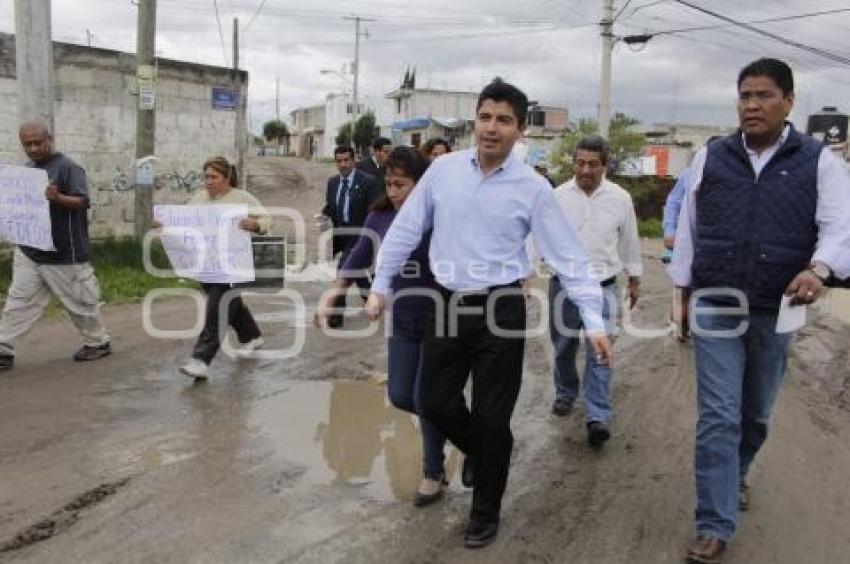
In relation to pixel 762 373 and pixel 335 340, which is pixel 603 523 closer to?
pixel 762 373

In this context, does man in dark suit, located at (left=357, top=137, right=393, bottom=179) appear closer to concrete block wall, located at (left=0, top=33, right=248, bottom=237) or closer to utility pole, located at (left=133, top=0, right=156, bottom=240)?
utility pole, located at (left=133, top=0, right=156, bottom=240)

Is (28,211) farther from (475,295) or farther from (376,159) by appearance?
(475,295)

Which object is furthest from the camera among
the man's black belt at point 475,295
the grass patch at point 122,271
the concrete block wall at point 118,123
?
the concrete block wall at point 118,123

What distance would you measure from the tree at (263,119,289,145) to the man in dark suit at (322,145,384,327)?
8724 cm

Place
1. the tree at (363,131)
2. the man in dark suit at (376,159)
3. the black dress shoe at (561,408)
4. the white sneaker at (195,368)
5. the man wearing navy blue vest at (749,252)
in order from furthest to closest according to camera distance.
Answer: the tree at (363,131)
the man in dark suit at (376,159)
the white sneaker at (195,368)
the black dress shoe at (561,408)
the man wearing navy blue vest at (749,252)

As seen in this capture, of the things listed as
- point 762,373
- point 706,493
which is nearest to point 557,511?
point 706,493

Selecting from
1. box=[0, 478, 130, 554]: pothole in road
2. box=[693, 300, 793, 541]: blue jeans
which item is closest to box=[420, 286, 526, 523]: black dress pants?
box=[693, 300, 793, 541]: blue jeans

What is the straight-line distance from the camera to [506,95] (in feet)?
12.6

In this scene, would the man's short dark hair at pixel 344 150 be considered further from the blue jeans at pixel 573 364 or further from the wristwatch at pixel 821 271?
the wristwatch at pixel 821 271

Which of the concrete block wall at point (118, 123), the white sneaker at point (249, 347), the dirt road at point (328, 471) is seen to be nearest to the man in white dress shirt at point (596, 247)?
the dirt road at point (328, 471)

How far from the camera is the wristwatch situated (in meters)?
3.54

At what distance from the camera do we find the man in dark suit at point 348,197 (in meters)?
8.87

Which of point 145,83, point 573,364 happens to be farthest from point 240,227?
point 145,83

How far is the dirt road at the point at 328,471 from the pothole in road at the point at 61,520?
1 cm
